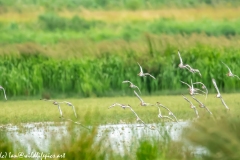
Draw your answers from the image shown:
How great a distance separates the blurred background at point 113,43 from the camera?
9539 millimetres

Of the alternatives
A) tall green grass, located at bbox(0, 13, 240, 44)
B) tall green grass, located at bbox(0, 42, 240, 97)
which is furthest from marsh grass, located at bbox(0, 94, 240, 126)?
tall green grass, located at bbox(0, 13, 240, 44)

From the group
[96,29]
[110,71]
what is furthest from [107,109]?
[96,29]

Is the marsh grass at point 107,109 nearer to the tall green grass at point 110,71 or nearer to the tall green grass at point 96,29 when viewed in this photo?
the tall green grass at point 110,71

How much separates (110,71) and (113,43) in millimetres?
940

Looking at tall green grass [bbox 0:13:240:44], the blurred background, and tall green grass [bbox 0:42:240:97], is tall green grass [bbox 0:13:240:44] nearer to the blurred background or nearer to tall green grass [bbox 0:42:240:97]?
the blurred background

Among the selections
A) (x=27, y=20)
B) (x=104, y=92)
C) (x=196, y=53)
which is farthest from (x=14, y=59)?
(x=196, y=53)

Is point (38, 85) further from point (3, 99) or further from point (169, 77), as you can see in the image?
point (169, 77)

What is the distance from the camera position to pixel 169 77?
9.57 m

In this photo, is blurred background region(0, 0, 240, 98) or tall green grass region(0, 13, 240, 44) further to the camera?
tall green grass region(0, 13, 240, 44)

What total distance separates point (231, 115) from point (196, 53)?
5.42 metres

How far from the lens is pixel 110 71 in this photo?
9766mm

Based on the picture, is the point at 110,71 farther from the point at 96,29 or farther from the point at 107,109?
the point at 107,109

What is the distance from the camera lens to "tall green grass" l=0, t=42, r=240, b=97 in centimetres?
940

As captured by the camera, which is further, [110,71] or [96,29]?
[96,29]
